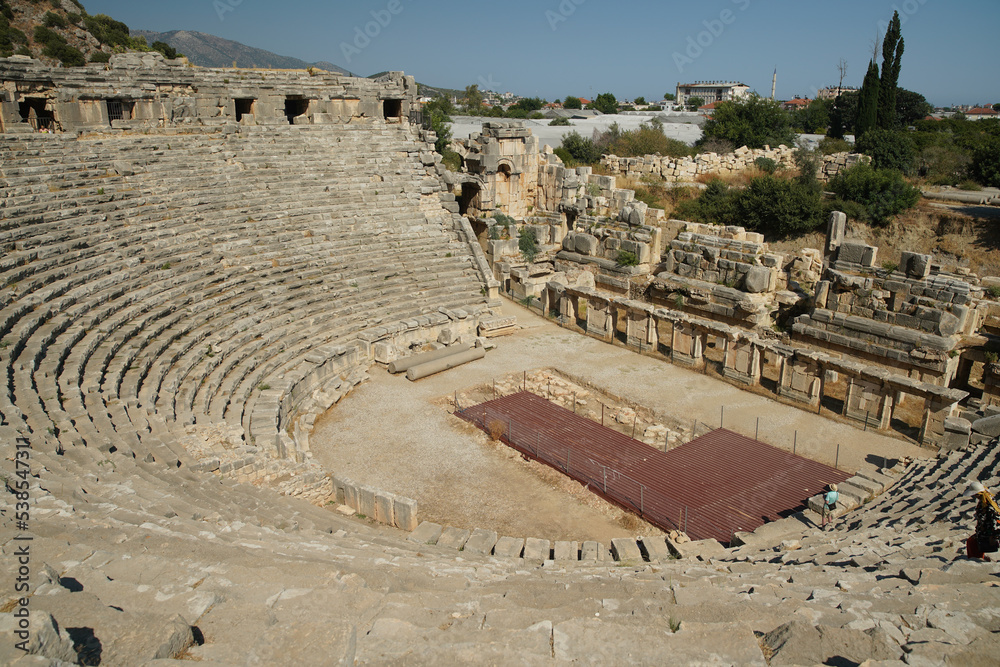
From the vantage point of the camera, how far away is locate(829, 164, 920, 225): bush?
27.0 meters

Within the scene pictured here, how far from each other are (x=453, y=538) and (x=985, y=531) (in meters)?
5.56

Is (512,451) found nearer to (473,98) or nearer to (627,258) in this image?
(627,258)

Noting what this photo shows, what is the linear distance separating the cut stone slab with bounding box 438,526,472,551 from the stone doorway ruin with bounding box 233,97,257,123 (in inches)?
624

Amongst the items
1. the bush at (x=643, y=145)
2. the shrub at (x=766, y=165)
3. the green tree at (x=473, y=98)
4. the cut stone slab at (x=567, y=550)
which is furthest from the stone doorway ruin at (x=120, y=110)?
the green tree at (x=473, y=98)

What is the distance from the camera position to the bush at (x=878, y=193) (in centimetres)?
2703

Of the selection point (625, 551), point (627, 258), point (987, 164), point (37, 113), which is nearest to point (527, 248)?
point (627, 258)

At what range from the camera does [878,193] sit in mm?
27547

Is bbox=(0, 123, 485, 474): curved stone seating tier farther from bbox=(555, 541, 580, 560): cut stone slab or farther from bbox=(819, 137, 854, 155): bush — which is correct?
bbox=(819, 137, 854, 155): bush

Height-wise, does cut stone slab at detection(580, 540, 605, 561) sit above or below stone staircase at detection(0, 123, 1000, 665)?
below

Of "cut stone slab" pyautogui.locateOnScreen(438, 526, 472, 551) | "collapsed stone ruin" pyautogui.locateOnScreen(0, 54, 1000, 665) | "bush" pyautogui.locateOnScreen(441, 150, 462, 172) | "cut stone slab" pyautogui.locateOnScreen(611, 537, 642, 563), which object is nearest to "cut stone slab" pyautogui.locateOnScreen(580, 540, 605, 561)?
"collapsed stone ruin" pyautogui.locateOnScreen(0, 54, 1000, 665)

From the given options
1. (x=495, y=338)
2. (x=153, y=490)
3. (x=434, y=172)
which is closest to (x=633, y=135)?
(x=434, y=172)

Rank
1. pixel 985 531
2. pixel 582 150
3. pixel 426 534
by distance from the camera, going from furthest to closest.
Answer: pixel 582 150
pixel 426 534
pixel 985 531

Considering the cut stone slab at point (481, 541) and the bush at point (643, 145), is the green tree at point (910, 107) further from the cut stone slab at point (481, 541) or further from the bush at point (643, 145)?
the cut stone slab at point (481, 541)

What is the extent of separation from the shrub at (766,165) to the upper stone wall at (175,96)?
18473 mm
